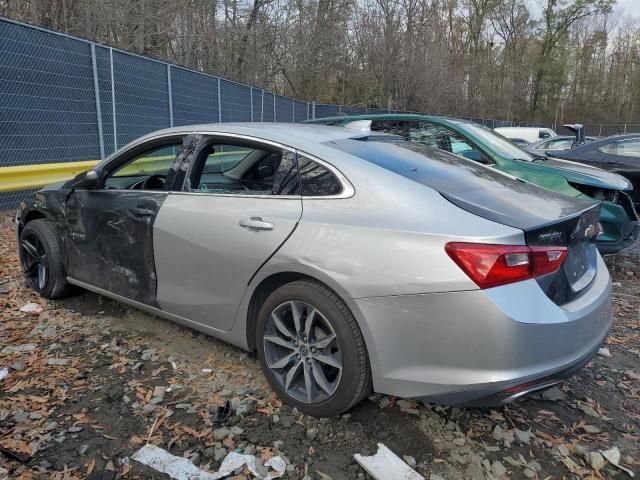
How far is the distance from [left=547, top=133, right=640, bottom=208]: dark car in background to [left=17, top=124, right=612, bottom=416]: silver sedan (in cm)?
587

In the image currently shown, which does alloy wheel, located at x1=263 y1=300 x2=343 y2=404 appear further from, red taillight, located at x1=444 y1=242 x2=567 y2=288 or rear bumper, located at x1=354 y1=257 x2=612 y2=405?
red taillight, located at x1=444 y1=242 x2=567 y2=288

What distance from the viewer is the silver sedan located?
2.21 meters

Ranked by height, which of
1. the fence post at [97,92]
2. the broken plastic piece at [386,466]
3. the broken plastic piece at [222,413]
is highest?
the fence post at [97,92]

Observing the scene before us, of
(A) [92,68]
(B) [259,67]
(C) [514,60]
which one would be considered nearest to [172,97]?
(A) [92,68]

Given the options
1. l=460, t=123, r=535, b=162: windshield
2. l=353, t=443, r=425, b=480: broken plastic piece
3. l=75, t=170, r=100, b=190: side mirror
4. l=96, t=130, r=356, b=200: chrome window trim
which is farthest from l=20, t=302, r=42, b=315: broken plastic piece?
l=460, t=123, r=535, b=162: windshield

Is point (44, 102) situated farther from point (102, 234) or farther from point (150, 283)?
point (150, 283)

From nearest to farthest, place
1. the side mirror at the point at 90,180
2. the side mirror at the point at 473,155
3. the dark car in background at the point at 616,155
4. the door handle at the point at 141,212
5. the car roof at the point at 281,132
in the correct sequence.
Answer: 1. the car roof at the point at 281,132
2. the door handle at the point at 141,212
3. the side mirror at the point at 90,180
4. the side mirror at the point at 473,155
5. the dark car in background at the point at 616,155

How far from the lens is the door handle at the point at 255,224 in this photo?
9.01ft

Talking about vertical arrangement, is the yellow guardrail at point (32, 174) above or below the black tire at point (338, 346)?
above

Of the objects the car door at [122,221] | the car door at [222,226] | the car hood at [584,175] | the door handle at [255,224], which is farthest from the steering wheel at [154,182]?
the car hood at [584,175]

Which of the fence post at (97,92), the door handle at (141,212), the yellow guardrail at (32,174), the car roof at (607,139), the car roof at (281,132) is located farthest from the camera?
the fence post at (97,92)

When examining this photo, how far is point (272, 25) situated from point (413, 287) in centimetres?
2218

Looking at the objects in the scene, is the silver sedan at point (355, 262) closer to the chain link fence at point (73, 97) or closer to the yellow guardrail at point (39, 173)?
the yellow guardrail at point (39, 173)

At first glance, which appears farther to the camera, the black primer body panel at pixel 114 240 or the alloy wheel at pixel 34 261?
the alloy wheel at pixel 34 261
